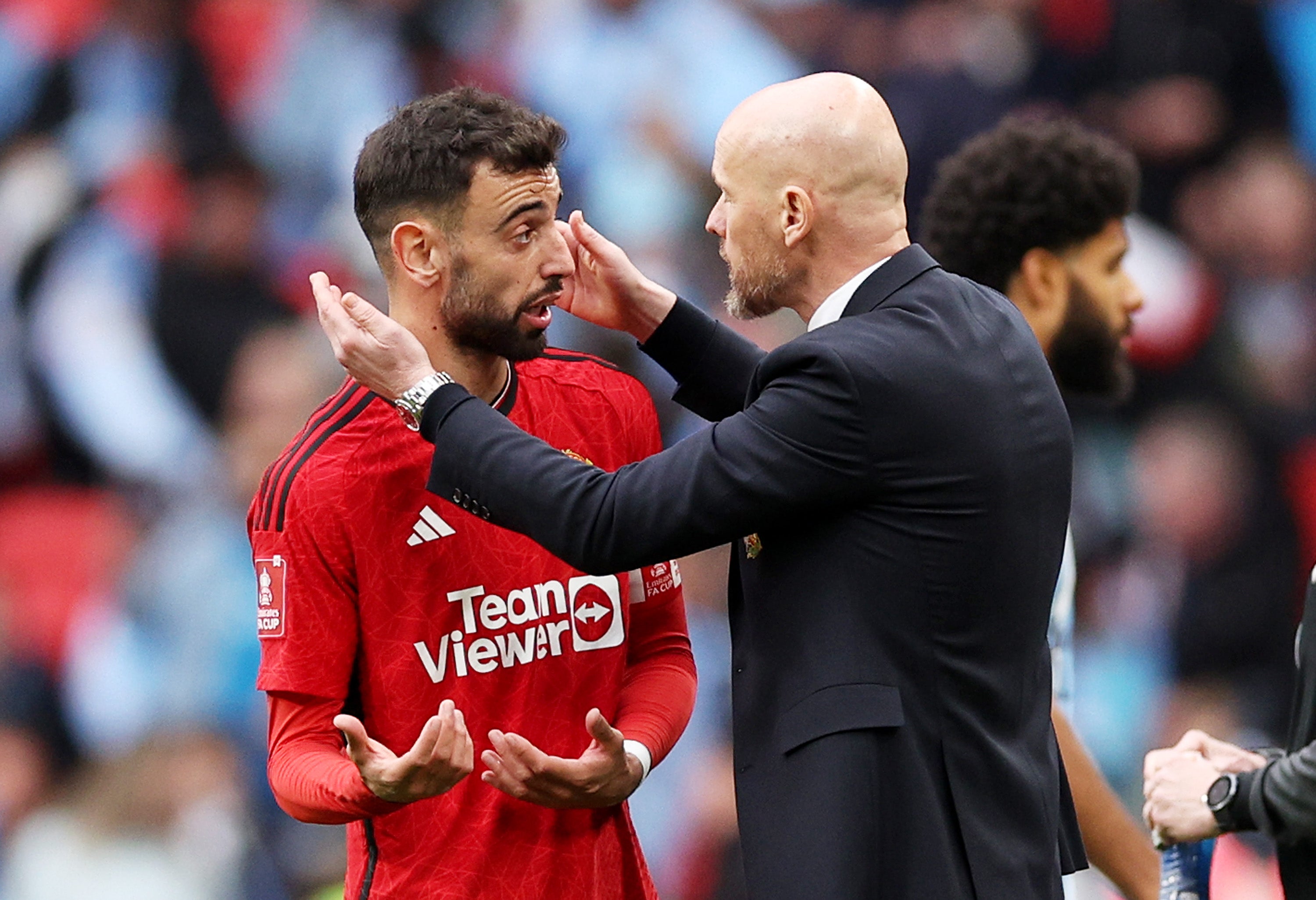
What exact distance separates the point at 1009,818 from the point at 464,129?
1.27 m

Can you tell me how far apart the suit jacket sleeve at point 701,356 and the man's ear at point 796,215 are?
0.42 metres

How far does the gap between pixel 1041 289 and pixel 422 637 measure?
5.71 ft

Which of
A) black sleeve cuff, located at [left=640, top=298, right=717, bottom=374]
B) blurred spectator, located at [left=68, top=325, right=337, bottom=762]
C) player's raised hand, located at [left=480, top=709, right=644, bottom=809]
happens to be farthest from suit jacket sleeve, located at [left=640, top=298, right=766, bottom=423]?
blurred spectator, located at [left=68, top=325, right=337, bottom=762]

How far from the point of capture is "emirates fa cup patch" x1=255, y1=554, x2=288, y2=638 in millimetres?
2301

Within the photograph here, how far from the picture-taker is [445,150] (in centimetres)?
240

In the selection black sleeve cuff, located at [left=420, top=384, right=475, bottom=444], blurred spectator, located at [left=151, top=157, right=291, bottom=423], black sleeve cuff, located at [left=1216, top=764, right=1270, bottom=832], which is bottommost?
black sleeve cuff, located at [left=1216, top=764, right=1270, bottom=832]

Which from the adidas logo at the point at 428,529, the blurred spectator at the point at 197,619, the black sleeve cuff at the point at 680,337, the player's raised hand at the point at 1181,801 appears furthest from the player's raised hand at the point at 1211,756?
the blurred spectator at the point at 197,619

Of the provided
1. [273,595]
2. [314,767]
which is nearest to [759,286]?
[273,595]

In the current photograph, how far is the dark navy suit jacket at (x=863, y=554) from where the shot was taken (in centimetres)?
218

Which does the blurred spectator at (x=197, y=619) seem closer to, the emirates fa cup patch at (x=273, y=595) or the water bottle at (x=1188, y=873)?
the emirates fa cup patch at (x=273, y=595)

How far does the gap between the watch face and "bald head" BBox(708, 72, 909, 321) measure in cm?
105

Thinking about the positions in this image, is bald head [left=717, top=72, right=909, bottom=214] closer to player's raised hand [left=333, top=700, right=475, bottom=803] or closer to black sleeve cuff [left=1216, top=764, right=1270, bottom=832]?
player's raised hand [left=333, top=700, right=475, bottom=803]

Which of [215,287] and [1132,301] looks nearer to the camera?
[1132,301]

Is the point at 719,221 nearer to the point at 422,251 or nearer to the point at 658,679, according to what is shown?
the point at 422,251
